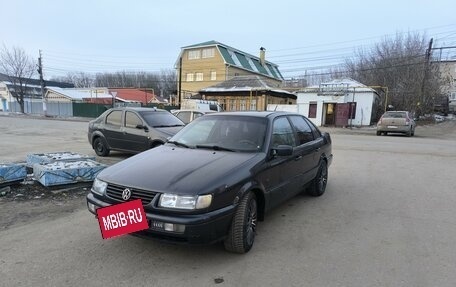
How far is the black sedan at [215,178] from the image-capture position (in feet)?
11.0

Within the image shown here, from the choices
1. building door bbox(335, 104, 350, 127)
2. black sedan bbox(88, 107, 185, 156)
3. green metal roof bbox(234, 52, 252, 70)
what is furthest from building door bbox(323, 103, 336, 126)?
green metal roof bbox(234, 52, 252, 70)

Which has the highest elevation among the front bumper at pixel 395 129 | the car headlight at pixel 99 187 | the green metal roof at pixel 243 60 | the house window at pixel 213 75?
the green metal roof at pixel 243 60

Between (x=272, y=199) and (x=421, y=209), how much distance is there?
285 centimetres

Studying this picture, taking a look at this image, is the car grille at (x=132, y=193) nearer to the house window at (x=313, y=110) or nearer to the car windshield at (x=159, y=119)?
the car windshield at (x=159, y=119)

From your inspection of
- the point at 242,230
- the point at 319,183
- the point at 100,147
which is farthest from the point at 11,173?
the point at 319,183

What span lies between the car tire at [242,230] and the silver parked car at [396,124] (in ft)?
64.7

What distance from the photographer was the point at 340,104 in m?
30.7

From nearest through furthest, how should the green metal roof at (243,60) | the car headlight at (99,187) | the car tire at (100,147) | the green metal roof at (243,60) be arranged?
the car headlight at (99,187), the car tire at (100,147), the green metal roof at (243,60), the green metal roof at (243,60)

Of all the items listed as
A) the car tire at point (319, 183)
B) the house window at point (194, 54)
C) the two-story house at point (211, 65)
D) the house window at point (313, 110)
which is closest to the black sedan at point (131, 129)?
the car tire at point (319, 183)

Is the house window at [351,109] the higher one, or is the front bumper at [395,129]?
the house window at [351,109]

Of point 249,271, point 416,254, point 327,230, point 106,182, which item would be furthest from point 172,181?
point 416,254

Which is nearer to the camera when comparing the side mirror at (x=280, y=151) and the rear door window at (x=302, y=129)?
the side mirror at (x=280, y=151)

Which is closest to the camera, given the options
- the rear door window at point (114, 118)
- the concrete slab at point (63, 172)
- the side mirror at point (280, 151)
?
the side mirror at point (280, 151)

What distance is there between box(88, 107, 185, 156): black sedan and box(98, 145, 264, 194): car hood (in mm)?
4941
